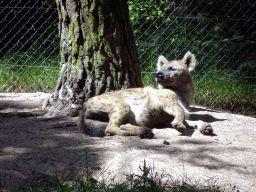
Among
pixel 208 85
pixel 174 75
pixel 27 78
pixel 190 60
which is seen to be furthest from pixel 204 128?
pixel 27 78

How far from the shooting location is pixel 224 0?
650 cm

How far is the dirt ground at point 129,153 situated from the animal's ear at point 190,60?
31.0 inches

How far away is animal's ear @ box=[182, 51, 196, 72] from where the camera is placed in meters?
4.04

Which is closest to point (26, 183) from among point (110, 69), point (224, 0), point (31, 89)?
point (110, 69)

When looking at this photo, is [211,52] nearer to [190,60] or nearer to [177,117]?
[190,60]

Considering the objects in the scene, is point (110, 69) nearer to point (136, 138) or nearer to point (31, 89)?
point (136, 138)

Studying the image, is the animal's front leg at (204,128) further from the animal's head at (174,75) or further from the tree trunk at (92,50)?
the tree trunk at (92,50)

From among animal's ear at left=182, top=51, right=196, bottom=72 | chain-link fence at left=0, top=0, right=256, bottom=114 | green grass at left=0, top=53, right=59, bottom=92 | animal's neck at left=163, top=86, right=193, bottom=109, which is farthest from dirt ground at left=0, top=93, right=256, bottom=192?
green grass at left=0, top=53, right=59, bottom=92

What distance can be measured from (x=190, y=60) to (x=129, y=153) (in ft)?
6.20

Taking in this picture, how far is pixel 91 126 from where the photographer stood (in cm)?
325

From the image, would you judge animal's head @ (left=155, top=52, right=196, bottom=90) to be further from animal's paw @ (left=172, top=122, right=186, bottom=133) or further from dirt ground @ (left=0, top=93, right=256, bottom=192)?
animal's paw @ (left=172, top=122, right=186, bottom=133)

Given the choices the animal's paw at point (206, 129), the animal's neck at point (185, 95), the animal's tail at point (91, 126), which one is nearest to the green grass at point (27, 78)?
the animal's tail at point (91, 126)

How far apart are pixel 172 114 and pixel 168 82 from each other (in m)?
0.52

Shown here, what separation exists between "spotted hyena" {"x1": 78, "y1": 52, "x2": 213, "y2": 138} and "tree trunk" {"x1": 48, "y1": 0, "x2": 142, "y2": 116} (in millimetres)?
372
